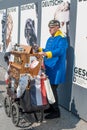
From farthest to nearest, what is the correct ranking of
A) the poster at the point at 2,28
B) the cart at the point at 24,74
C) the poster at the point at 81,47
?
the poster at the point at 2,28 < the poster at the point at 81,47 < the cart at the point at 24,74

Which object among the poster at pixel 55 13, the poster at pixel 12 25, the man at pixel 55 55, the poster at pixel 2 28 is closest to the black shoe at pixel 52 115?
the man at pixel 55 55

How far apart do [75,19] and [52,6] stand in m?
1.11

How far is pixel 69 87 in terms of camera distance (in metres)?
7.48

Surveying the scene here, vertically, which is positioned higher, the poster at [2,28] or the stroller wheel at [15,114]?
the poster at [2,28]

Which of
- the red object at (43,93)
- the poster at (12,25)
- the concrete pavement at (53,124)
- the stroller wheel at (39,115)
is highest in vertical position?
the poster at (12,25)

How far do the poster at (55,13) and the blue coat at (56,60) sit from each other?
2.92 feet

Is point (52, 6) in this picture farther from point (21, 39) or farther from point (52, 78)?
point (21, 39)

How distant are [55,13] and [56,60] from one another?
154 cm

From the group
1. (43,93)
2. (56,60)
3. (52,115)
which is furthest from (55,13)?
(43,93)

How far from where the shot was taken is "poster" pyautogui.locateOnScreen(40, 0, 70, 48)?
24.5 feet

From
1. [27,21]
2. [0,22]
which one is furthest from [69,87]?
[0,22]

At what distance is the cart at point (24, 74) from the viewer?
612cm

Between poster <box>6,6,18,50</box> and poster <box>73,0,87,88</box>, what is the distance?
15.1ft

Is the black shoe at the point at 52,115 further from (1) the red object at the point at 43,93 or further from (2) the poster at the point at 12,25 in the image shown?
(2) the poster at the point at 12,25
